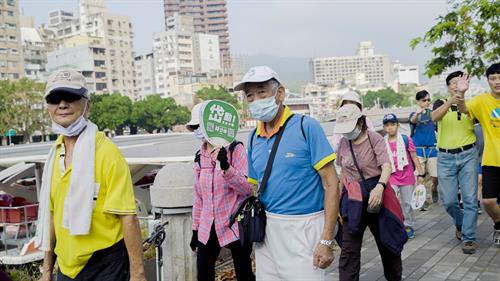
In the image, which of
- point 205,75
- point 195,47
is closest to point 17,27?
point 205,75

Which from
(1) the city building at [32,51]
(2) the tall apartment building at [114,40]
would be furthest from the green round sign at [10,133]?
(2) the tall apartment building at [114,40]

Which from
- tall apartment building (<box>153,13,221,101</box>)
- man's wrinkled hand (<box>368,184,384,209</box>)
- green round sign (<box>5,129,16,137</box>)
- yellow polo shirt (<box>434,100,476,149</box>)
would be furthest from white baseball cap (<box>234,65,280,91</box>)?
tall apartment building (<box>153,13,221,101</box>)

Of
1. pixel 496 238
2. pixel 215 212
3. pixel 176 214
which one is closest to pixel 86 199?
pixel 215 212

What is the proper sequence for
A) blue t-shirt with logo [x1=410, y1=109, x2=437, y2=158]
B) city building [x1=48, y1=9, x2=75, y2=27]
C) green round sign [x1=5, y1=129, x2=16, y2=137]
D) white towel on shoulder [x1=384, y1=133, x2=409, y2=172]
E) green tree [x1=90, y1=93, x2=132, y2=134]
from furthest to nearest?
city building [x1=48, y1=9, x2=75, y2=27] < green tree [x1=90, y1=93, x2=132, y2=134] < green round sign [x1=5, y1=129, x2=16, y2=137] < blue t-shirt with logo [x1=410, y1=109, x2=437, y2=158] < white towel on shoulder [x1=384, y1=133, x2=409, y2=172]

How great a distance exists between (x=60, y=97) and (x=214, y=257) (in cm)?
199

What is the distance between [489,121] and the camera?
5.07 meters

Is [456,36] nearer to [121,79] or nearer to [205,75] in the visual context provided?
[121,79]

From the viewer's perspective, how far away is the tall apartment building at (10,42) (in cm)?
7865

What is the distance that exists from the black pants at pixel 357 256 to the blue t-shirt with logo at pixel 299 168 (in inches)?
53.4

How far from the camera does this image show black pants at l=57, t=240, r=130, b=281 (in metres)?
2.57

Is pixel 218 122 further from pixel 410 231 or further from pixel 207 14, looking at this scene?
pixel 207 14

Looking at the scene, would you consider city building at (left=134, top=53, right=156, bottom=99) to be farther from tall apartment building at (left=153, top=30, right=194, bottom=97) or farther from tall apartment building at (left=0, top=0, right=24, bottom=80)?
tall apartment building at (left=0, top=0, right=24, bottom=80)

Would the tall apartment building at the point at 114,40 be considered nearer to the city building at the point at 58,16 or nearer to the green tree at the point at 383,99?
the city building at the point at 58,16

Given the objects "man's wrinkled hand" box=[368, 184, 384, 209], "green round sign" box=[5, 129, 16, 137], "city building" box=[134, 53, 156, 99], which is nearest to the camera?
"man's wrinkled hand" box=[368, 184, 384, 209]
